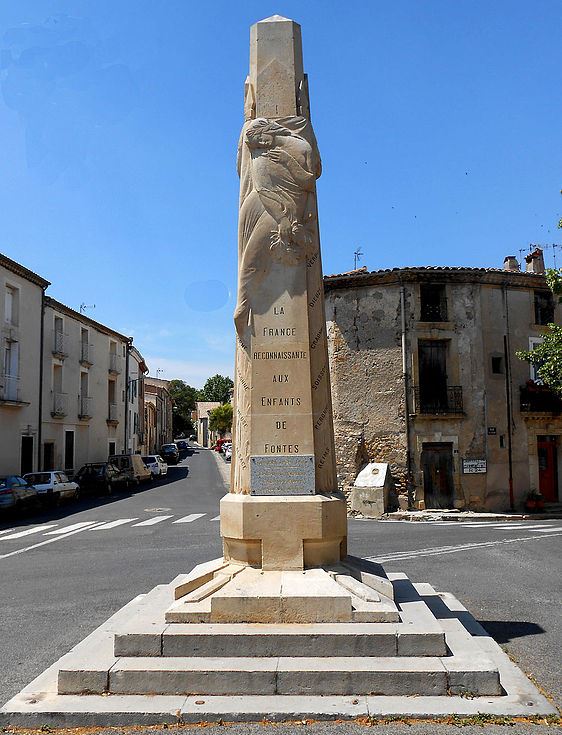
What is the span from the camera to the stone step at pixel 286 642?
4.72 m

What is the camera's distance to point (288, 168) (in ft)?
20.1

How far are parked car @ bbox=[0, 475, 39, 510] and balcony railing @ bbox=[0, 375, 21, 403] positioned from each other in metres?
5.04

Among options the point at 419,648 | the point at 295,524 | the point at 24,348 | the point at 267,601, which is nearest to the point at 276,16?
the point at 295,524

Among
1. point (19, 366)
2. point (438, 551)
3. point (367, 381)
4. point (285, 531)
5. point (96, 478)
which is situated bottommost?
point (438, 551)

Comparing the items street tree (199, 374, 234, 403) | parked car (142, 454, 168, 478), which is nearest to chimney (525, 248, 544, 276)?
parked car (142, 454, 168, 478)

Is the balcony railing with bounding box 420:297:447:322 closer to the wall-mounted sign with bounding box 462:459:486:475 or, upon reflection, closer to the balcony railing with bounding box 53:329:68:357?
the wall-mounted sign with bounding box 462:459:486:475

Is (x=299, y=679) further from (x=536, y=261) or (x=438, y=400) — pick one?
(x=536, y=261)

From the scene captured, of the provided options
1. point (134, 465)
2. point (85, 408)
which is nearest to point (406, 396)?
point (134, 465)

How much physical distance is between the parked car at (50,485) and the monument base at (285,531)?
1888 centimetres

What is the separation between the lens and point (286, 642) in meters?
4.76

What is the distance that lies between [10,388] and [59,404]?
15.3 feet

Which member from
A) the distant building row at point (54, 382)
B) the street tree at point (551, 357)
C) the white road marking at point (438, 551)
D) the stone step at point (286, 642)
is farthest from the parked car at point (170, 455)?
the stone step at point (286, 642)

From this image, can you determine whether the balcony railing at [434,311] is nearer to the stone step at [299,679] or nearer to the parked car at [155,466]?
the stone step at [299,679]

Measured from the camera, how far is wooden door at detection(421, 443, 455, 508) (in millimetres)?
23000
